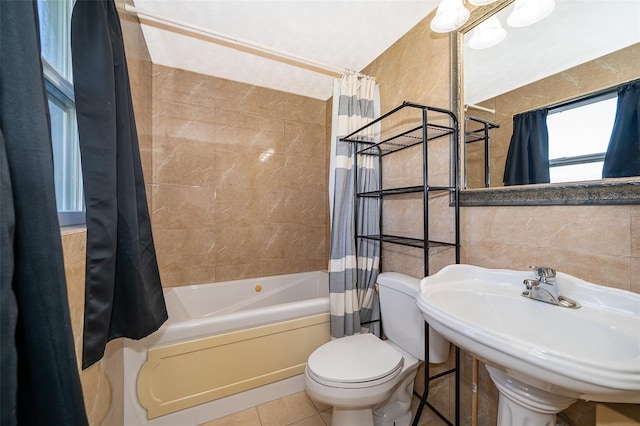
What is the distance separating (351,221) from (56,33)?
1.59 metres

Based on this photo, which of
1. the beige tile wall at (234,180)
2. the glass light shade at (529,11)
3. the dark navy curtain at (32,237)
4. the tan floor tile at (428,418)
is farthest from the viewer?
the beige tile wall at (234,180)

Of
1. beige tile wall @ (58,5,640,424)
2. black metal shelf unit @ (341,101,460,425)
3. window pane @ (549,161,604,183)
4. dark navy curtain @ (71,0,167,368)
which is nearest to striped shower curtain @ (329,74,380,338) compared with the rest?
black metal shelf unit @ (341,101,460,425)

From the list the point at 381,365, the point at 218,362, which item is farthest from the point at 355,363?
the point at 218,362

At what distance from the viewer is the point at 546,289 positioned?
33.4 inches

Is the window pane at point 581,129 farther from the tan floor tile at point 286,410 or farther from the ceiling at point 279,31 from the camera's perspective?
the tan floor tile at point 286,410

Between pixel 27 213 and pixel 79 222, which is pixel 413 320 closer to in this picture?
pixel 27 213

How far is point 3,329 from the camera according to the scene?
0.35 m

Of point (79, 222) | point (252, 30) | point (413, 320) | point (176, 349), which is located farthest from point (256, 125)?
point (413, 320)

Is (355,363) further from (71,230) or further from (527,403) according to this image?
(71,230)

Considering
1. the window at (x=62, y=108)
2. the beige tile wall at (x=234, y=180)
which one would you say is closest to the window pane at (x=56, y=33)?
the window at (x=62, y=108)

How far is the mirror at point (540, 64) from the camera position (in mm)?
832

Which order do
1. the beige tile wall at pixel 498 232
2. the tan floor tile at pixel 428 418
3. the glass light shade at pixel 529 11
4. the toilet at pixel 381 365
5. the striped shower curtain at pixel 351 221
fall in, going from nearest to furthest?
1. the beige tile wall at pixel 498 232
2. the glass light shade at pixel 529 11
3. the toilet at pixel 381 365
4. the tan floor tile at pixel 428 418
5. the striped shower curtain at pixel 351 221

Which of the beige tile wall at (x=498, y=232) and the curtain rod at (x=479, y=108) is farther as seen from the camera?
the curtain rod at (x=479, y=108)

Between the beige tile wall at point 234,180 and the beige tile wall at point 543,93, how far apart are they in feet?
5.42
